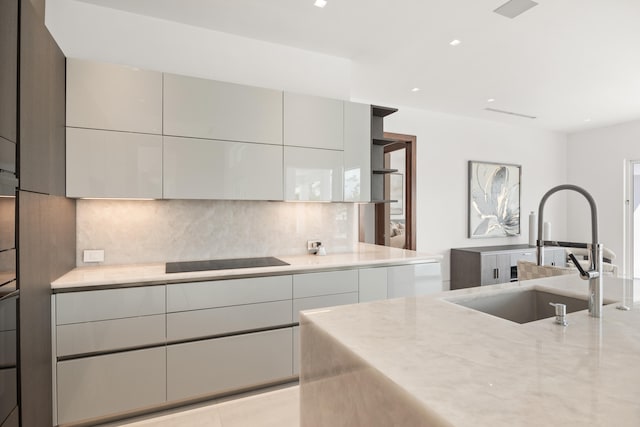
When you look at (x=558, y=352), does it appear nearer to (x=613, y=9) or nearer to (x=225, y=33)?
(x=613, y=9)

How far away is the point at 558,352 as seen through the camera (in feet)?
2.81

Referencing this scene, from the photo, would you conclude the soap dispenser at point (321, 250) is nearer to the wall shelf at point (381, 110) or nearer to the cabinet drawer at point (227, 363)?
the cabinet drawer at point (227, 363)

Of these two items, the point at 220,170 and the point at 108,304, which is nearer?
the point at 108,304

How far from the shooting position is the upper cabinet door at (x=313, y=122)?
2801 mm

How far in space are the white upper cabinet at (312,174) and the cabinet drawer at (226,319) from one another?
0.91 m

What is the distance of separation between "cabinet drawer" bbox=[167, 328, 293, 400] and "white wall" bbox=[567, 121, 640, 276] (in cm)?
597

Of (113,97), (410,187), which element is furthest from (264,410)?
(410,187)

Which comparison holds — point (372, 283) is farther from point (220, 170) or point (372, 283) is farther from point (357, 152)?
point (220, 170)

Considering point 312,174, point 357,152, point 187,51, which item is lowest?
point 312,174

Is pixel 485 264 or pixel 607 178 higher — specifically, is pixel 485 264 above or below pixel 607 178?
below

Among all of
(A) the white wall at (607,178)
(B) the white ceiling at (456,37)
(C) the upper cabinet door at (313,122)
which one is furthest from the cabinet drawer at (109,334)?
(A) the white wall at (607,178)

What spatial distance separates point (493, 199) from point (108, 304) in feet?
17.7

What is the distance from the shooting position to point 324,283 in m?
2.60

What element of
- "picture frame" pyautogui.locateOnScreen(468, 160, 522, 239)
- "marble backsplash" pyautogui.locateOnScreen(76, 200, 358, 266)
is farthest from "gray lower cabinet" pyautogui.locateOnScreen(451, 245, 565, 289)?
"marble backsplash" pyautogui.locateOnScreen(76, 200, 358, 266)
